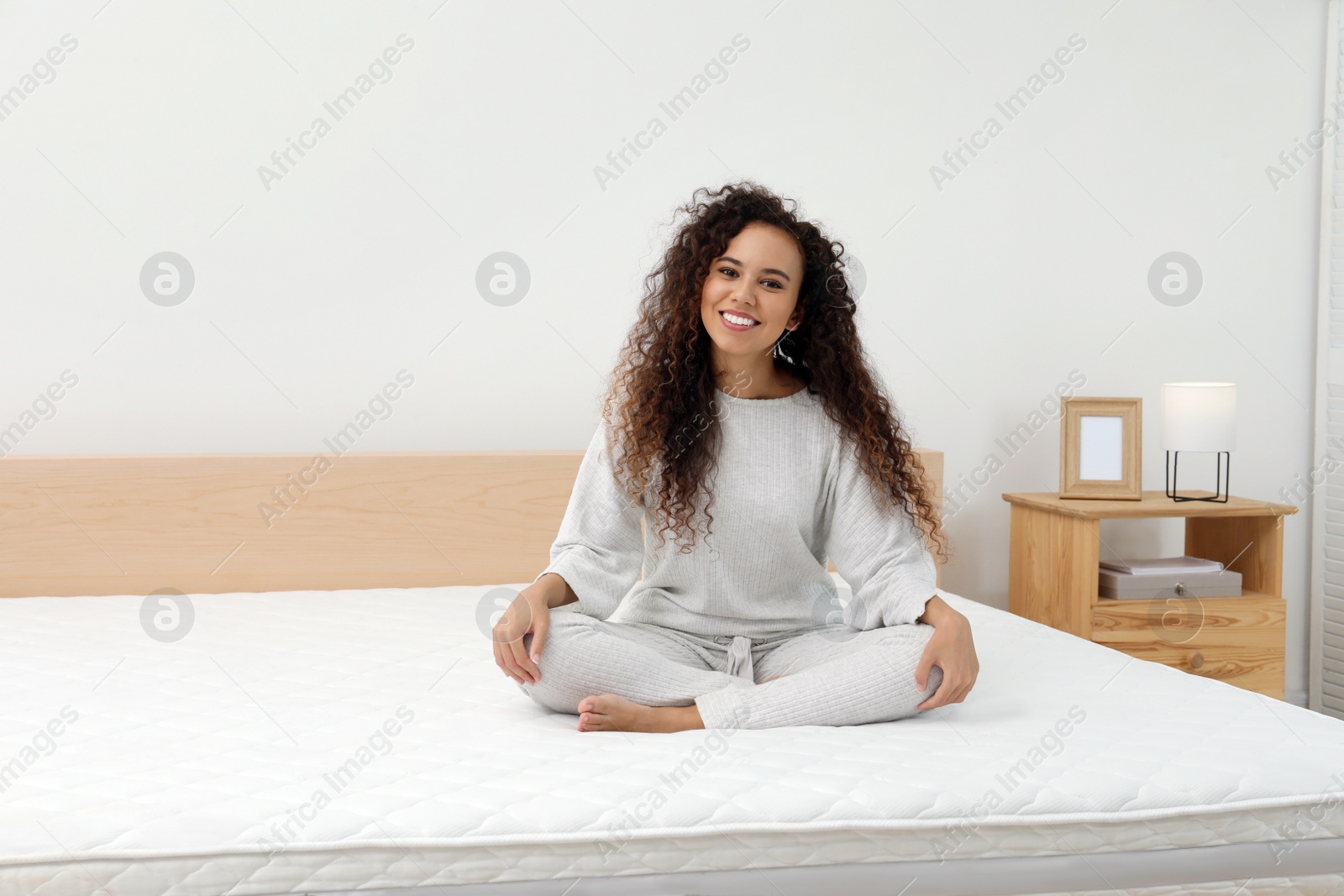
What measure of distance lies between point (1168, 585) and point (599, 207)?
1.51m

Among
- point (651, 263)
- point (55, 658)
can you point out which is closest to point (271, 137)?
point (651, 263)

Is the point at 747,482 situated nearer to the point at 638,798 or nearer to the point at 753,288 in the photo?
the point at 753,288

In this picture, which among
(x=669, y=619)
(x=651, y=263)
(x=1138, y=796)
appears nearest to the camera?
(x=1138, y=796)

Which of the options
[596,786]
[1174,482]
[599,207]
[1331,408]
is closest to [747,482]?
[596,786]

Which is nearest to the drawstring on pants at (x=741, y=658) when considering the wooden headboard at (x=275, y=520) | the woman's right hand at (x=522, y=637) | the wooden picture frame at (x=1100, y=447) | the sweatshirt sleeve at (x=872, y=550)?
the sweatshirt sleeve at (x=872, y=550)

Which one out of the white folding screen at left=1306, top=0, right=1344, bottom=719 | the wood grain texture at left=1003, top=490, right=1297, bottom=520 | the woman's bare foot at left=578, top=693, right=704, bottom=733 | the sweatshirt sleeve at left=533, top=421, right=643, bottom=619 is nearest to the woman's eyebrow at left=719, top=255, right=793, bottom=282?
the sweatshirt sleeve at left=533, top=421, right=643, bottom=619

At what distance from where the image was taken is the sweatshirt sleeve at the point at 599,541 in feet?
4.44

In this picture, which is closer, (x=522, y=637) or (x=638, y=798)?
(x=638, y=798)

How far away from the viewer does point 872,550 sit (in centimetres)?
141

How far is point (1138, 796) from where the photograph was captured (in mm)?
1036

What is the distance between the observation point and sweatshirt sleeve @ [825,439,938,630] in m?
1.35

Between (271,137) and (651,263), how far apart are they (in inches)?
34.1

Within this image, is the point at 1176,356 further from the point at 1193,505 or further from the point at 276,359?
the point at 276,359

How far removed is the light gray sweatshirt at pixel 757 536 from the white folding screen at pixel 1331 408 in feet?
5.84
